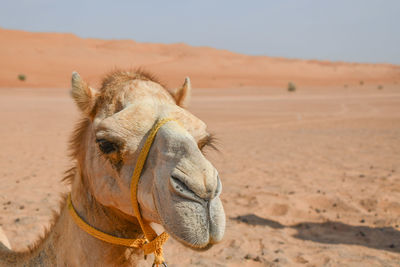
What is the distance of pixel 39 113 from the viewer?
65.6ft

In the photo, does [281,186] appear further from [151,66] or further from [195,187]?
[151,66]

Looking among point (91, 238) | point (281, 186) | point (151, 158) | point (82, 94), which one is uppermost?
point (82, 94)

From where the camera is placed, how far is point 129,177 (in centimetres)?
182

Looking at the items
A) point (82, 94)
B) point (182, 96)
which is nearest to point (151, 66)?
point (182, 96)

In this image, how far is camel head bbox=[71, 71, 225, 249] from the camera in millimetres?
1524

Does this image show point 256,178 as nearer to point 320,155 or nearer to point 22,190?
→ point 320,155

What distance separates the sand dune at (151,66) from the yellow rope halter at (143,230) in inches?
1625

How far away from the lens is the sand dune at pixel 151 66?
2122 inches

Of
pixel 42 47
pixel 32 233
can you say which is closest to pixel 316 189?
pixel 32 233

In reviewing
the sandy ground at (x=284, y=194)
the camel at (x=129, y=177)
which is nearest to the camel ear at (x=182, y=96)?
the camel at (x=129, y=177)

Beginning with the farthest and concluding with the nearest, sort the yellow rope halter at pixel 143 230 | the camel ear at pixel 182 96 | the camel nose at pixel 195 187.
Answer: the camel ear at pixel 182 96
the yellow rope halter at pixel 143 230
the camel nose at pixel 195 187

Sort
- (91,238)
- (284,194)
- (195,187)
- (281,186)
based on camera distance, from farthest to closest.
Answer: (281,186)
(284,194)
(91,238)
(195,187)

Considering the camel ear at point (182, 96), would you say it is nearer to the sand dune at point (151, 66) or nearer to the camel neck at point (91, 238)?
the camel neck at point (91, 238)

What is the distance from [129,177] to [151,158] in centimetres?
17
